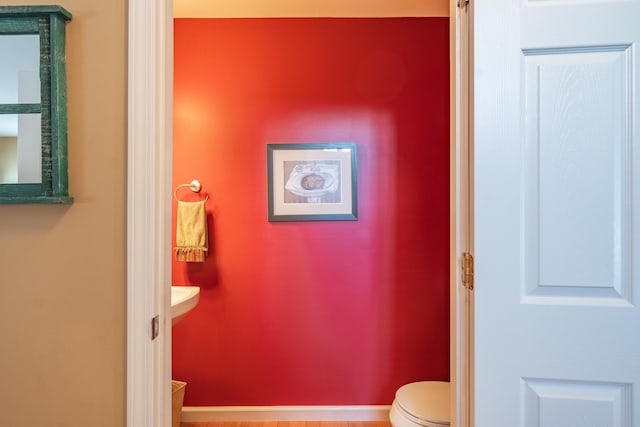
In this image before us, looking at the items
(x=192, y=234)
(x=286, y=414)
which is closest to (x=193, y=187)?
(x=192, y=234)

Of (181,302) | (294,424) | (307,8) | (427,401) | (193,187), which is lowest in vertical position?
(294,424)

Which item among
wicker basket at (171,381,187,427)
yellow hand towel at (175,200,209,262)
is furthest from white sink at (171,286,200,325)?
wicker basket at (171,381,187,427)

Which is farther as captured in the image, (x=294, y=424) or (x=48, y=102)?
(x=294, y=424)

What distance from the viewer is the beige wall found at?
2.94 ft

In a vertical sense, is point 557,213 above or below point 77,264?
Result: above

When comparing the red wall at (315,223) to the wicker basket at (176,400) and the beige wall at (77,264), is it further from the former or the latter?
the beige wall at (77,264)

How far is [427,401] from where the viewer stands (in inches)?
59.3

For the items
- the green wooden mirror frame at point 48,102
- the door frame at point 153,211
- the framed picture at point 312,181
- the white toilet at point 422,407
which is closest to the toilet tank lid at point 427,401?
the white toilet at point 422,407

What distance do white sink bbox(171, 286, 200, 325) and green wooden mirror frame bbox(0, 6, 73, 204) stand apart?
2.77 feet

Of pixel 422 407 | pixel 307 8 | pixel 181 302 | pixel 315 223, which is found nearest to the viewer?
pixel 422 407

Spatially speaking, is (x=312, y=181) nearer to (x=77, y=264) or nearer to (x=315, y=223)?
(x=315, y=223)

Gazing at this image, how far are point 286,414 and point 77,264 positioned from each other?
171cm

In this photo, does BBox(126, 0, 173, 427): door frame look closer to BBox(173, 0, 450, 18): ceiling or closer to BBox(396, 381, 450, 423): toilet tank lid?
BBox(396, 381, 450, 423): toilet tank lid

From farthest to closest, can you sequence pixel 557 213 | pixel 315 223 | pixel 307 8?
pixel 315 223
pixel 307 8
pixel 557 213
